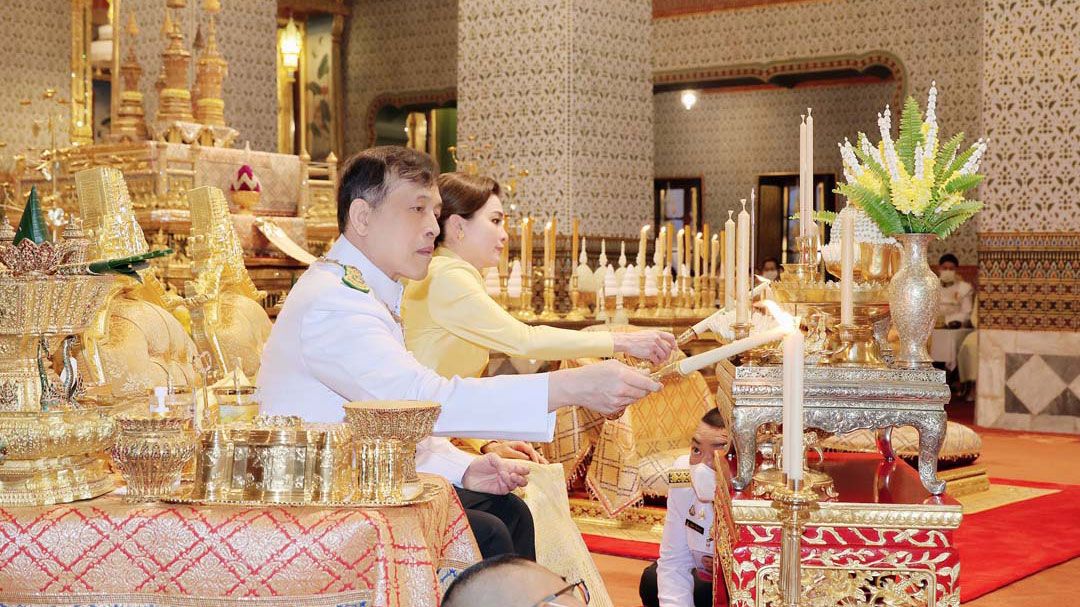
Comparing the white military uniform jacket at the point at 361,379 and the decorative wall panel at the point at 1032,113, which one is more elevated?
the decorative wall panel at the point at 1032,113

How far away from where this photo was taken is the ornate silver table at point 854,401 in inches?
99.9

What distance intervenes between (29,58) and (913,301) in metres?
12.6

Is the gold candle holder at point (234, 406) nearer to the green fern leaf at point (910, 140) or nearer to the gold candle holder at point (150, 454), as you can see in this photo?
the gold candle holder at point (150, 454)

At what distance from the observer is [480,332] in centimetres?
363

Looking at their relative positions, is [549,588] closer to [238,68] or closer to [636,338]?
[636,338]

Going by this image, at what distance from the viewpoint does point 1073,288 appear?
9000 millimetres

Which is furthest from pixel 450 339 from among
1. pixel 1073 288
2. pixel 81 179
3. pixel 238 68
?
pixel 238 68

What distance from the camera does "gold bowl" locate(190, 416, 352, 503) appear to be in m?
1.91

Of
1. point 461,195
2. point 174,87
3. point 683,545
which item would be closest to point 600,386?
point 683,545

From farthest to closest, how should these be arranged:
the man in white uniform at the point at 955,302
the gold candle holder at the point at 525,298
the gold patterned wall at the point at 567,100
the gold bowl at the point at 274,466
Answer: the man in white uniform at the point at 955,302
the gold patterned wall at the point at 567,100
the gold candle holder at the point at 525,298
the gold bowl at the point at 274,466

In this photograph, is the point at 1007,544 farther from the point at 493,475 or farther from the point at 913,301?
the point at 493,475

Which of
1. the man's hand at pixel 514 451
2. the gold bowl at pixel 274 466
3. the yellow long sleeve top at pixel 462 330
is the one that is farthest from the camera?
the yellow long sleeve top at pixel 462 330

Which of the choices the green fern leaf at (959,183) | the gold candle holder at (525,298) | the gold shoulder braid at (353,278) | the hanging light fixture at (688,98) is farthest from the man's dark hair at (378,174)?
the hanging light fixture at (688,98)

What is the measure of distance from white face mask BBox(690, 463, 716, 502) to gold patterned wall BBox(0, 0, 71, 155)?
10861mm
